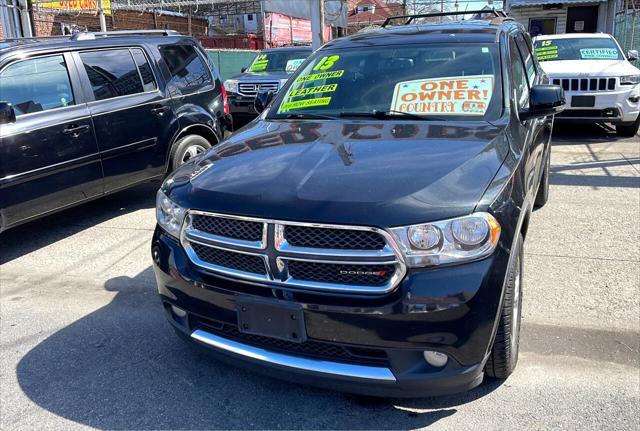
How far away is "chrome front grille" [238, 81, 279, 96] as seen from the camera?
11086 millimetres

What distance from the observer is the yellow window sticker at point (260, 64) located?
12281mm

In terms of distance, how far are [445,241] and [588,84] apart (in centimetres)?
811

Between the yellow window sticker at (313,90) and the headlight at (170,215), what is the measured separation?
57.1 inches

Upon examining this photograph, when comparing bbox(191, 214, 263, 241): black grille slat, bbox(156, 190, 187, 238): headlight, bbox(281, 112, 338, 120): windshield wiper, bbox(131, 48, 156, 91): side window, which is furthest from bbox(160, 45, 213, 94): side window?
bbox(191, 214, 263, 241): black grille slat

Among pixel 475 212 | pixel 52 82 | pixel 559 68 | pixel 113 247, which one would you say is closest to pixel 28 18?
pixel 52 82

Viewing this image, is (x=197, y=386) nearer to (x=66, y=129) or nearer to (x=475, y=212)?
(x=475, y=212)

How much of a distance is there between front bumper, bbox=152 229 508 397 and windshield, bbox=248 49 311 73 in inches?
398

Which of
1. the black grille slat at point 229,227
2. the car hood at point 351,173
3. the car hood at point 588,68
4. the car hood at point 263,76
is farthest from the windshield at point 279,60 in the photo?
the black grille slat at point 229,227

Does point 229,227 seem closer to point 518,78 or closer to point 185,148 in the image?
point 518,78

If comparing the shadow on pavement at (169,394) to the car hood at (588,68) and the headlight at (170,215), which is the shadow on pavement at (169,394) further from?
the car hood at (588,68)

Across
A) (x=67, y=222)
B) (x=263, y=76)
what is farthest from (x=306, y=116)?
(x=263, y=76)

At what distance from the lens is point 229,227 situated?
253cm

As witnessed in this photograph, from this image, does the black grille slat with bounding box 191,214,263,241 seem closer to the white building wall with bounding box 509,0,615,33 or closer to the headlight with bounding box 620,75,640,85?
the headlight with bounding box 620,75,640,85

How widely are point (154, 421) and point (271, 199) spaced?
125 centimetres
